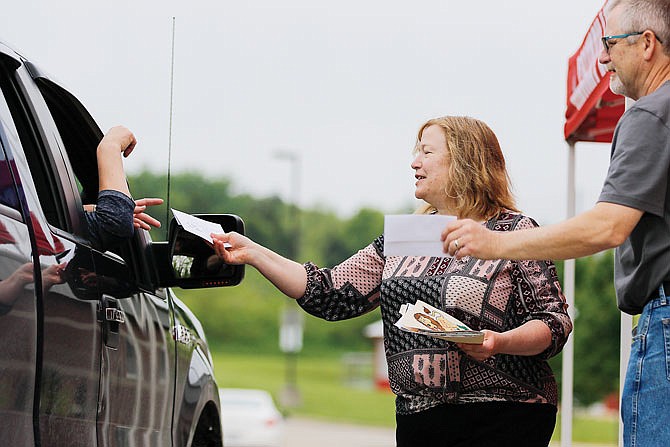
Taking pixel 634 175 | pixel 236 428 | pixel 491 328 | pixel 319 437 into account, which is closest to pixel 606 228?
pixel 634 175

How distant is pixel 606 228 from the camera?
8.78 feet

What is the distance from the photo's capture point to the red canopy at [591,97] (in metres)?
4.83

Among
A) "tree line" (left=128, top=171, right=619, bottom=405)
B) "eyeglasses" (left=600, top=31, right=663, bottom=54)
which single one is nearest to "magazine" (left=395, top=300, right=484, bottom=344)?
"eyeglasses" (left=600, top=31, right=663, bottom=54)

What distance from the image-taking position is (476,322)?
11.4ft

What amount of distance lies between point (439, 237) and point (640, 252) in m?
0.54

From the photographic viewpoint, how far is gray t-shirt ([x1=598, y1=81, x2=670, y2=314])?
265 centimetres

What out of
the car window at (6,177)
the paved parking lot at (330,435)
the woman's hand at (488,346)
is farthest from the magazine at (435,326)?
the paved parking lot at (330,435)

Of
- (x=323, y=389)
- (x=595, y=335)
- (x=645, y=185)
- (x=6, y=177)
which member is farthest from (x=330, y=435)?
(x=6, y=177)

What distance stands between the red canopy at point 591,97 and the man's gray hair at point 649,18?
5.43ft

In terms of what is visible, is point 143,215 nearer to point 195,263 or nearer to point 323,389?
point 195,263

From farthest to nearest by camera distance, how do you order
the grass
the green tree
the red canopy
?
the grass, the green tree, the red canopy

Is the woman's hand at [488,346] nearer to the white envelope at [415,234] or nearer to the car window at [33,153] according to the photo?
the white envelope at [415,234]

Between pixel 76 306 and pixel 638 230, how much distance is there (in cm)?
137

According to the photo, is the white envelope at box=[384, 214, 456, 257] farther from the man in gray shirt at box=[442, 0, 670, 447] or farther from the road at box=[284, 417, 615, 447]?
the road at box=[284, 417, 615, 447]
